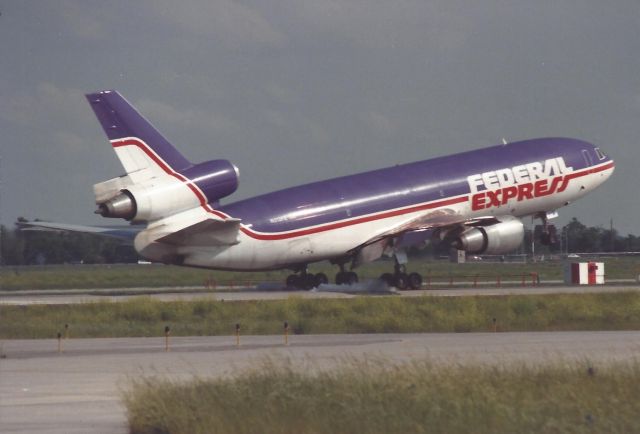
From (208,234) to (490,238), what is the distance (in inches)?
586

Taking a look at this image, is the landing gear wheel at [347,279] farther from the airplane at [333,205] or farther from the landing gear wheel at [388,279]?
the landing gear wheel at [388,279]

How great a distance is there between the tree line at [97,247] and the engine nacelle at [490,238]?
51.8 meters

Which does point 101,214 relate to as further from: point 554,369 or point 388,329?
point 554,369

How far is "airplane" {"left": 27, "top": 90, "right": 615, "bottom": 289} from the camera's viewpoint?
58312mm

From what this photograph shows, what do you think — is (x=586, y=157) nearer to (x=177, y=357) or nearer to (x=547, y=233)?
(x=547, y=233)

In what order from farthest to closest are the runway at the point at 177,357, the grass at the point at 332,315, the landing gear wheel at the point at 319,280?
the landing gear wheel at the point at 319,280
the grass at the point at 332,315
the runway at the point at 177,357

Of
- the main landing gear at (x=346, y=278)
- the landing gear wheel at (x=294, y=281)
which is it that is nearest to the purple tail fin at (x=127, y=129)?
the landing gear wheel at (x=294, y=281)

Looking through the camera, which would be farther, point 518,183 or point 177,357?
point 518,183

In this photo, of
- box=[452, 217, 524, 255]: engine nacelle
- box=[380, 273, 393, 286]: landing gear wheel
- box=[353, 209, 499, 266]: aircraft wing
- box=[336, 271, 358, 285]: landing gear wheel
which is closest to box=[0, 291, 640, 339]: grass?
box=[452, 217, 524, 255]: engine nacelle

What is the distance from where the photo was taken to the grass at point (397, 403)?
19.0 m

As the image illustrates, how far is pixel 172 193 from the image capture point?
58.3m

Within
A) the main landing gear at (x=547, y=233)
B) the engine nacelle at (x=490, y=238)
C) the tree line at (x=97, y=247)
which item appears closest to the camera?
the engine nacelle at (x=490, y=238)

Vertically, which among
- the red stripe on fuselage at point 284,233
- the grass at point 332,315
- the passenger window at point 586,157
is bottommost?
the grass at point 332,315

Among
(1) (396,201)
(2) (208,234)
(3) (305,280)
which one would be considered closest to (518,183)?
(1) (396,201)
